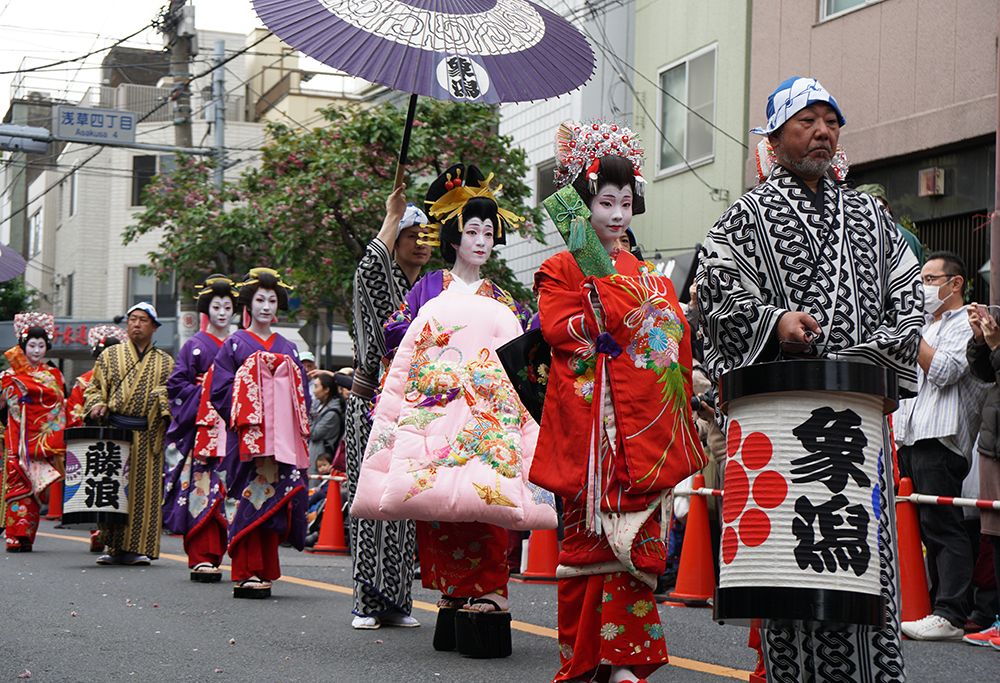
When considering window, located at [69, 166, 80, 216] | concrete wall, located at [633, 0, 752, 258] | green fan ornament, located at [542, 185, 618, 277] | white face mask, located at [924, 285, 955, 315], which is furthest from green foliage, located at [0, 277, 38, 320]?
green fan ornament, located at [542, 185, 618, 277]

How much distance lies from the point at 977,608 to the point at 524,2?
3.93 m

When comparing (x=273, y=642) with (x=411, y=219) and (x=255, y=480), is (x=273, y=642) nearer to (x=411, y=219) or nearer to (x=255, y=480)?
(x=411, y=219)

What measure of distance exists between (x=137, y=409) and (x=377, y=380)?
16.4 feet

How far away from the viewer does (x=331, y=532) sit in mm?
13695

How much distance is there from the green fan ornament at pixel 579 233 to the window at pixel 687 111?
39.5 ft

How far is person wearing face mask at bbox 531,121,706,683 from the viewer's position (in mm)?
5113

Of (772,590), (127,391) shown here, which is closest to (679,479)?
(772,590)

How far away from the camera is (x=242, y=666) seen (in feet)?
20.2

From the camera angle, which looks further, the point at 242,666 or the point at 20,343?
the point at 20,343

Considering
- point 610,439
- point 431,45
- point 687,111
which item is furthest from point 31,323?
point 610,439

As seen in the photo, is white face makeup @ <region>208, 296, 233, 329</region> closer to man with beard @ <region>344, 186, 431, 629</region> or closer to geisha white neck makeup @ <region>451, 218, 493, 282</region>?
man with beard @ <region>344, 186, 431, 629</region>

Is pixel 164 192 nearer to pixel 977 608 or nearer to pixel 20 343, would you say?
pixel 20 343

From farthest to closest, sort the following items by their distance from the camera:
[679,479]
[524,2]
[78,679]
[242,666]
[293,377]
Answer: [293,377], [524,2], [242,666], [78,679], [679,479]

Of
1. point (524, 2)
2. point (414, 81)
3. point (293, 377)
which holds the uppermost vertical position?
point (524, 2)
